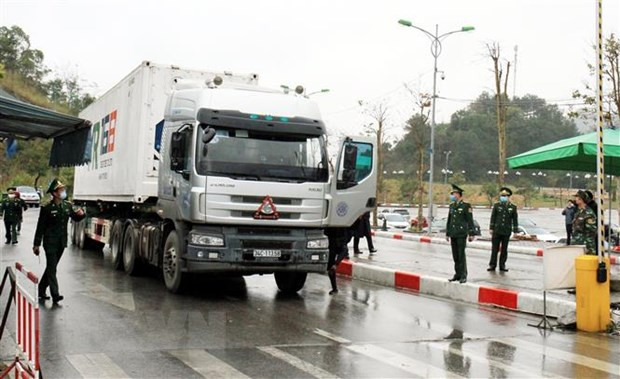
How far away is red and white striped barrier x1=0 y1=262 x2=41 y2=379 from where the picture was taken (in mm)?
5461

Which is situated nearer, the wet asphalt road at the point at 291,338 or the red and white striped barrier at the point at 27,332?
the red and white striped barrier at the point at 27,332

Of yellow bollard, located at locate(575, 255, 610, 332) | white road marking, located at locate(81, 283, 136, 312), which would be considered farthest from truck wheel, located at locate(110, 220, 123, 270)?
yellow bollard, located at locate(575, 255, 610, 332)

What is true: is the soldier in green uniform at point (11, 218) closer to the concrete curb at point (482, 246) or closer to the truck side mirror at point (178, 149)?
the truck side mirror at point (178, 149)

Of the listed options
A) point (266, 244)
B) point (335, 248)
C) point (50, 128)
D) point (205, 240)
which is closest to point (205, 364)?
point (205, 240)

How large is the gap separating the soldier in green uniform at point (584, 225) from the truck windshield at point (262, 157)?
14.8ft

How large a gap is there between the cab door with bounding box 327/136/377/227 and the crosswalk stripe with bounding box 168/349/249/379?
13.7 ft

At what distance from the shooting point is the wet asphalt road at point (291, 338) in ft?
21.7

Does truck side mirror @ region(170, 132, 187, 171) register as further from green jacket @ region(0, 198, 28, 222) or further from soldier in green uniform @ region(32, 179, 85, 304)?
green jacket @ region(0, 198, 28, 222)

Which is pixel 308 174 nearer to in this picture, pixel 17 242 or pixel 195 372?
pixel 195 372

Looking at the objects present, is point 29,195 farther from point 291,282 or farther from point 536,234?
point 291,282

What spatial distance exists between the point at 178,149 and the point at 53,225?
2.18 m

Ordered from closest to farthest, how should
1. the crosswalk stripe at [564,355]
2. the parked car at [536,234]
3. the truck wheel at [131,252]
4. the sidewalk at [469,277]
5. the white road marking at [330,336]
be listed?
the crosswalk stripe at [564,355] < the white road marking at [330,336] < the sidewalk at [469,277] < the truck wheel at [131,252] < the parked car at [536,234]

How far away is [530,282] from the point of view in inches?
537

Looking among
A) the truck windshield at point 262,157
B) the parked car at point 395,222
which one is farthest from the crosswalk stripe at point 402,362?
the parked car at point 395,222
